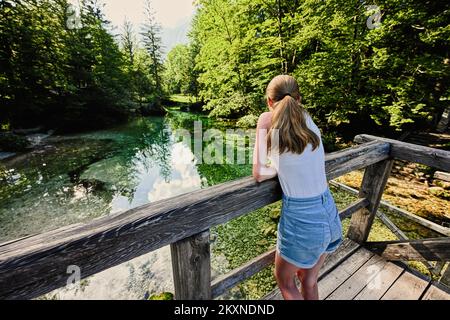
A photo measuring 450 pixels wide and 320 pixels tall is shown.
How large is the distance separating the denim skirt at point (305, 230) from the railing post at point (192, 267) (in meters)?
0.62

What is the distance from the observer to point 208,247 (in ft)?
4.96

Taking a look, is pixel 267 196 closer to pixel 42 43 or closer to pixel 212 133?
pixel 212 133

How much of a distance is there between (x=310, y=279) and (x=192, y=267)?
3.21ft

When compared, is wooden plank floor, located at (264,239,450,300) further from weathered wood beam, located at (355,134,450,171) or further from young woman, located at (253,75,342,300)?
weathered wood beam, located at (355,134,450,171)

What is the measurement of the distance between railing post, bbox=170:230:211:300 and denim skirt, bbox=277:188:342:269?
2.03ft

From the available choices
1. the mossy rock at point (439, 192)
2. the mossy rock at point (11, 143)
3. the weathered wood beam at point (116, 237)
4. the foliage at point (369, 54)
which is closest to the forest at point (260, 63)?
the foliage at point (369, 54)

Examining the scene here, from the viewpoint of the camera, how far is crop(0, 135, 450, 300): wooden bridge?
976 millimetres

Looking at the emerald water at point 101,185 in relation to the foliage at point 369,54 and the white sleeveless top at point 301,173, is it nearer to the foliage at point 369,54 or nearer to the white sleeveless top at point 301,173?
the white sleeveless top at point 301,173

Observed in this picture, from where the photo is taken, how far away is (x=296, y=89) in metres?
1.76

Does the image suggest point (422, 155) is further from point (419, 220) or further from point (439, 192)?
point (439, 192)

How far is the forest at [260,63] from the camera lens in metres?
8.94

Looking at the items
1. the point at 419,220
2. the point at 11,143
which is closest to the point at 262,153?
the point at 419,220

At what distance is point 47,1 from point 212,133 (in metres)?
19.9
